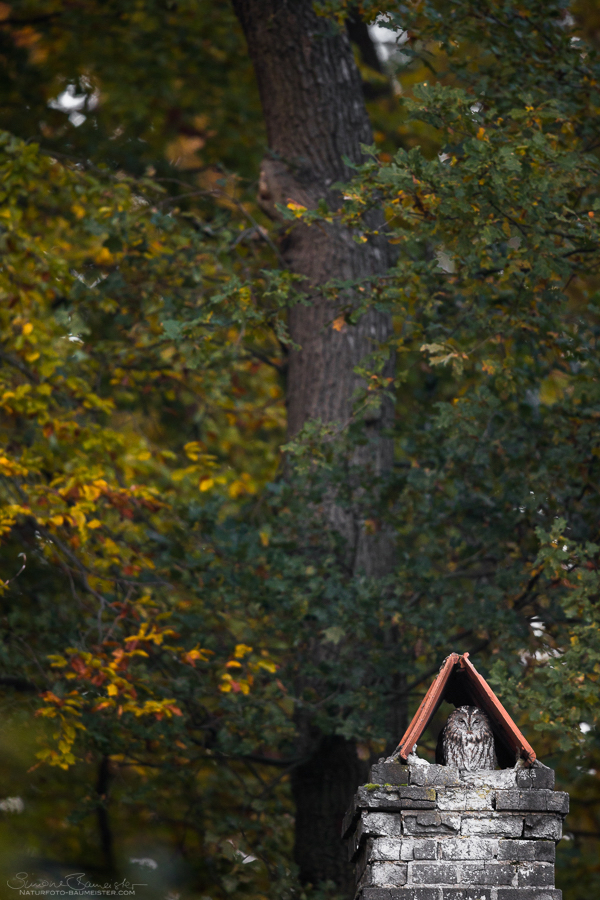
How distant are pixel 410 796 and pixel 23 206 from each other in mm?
7026

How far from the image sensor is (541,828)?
3428 mm

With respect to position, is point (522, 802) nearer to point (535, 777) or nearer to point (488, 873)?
point (535, 777)

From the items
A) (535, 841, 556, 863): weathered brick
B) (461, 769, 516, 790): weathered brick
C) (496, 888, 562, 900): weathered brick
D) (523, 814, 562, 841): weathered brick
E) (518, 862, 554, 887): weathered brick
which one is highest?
(461, 769, 516, 790): weathered brick

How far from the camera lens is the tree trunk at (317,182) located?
6906mm

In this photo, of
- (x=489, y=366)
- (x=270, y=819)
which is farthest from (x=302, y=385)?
(x=270, y=819)

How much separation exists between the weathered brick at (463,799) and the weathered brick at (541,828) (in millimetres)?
149

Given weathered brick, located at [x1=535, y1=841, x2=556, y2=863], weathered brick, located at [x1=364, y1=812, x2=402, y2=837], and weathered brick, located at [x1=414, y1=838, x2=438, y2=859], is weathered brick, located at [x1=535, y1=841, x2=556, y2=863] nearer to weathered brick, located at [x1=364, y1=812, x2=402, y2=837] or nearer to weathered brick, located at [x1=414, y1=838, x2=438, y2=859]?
weathered brick, located at [x1=414, y1=838, x2=438, y2=859]

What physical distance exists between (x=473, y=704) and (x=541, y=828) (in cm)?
60

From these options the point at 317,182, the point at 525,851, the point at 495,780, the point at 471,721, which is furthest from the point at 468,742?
the point at 317,182

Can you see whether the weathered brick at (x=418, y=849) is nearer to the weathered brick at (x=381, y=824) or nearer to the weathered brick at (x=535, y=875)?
the weathered brick at (x=381, y=824)

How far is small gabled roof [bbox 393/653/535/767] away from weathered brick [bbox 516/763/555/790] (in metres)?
0.03

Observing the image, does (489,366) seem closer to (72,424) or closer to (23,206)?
(72,424)

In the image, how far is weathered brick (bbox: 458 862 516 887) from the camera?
11.0 feet

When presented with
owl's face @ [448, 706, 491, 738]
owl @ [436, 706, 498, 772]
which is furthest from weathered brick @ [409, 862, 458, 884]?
owl's face @ [448, 706, 491, 738]
